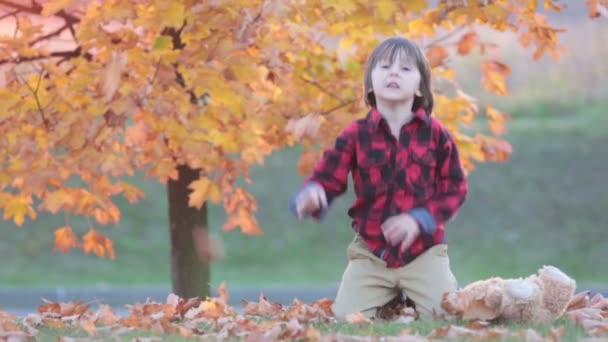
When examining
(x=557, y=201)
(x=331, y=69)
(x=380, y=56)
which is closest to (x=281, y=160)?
(x=557, y=201)

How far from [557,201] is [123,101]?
1398cm

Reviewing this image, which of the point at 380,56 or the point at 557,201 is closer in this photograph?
the point at 380,56

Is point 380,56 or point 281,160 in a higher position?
point 281,160

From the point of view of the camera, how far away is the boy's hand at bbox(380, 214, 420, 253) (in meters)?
4.41

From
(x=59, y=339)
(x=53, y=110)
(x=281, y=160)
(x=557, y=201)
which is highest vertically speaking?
(x=281, y=160)

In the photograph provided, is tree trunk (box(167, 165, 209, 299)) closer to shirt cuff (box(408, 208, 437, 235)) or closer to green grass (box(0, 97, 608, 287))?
shirt cuff (box(408, 208, 437, 235))

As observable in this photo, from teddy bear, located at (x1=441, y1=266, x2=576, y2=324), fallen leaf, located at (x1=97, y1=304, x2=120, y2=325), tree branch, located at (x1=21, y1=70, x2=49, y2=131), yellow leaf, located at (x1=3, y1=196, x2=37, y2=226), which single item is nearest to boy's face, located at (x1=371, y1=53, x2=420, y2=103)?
teddy bear, located at (x1=441, y1=266, x2=576, y2=324)

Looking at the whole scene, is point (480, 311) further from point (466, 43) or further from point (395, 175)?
point (466, 43)

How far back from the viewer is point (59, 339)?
4.08 metres

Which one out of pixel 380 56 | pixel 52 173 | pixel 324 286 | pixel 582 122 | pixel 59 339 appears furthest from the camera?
pixel 582 122

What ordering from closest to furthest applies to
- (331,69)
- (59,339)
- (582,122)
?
(59,339) < (331,69) < (582,122)

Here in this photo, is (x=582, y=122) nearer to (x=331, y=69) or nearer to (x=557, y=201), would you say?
(x=557, y=201)

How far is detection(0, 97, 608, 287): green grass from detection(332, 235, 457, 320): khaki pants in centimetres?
1120

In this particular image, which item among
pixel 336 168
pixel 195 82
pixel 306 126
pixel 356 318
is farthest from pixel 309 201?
pixel 306 126
